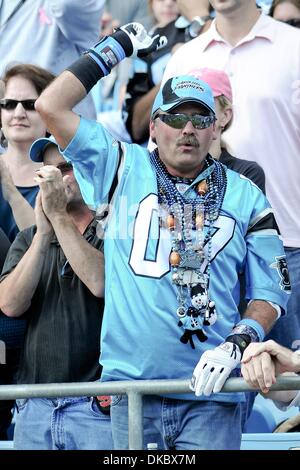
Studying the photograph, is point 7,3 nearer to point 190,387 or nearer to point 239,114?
point 239,114

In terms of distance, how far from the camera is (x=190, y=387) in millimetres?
4539

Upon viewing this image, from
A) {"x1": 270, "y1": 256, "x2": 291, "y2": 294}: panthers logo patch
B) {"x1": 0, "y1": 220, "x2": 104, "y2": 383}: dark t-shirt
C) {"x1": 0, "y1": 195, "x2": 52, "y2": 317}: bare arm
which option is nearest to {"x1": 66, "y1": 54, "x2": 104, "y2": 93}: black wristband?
{"x1": 0, "y1": 195, "x2": 52, "y2": 317}: bare arm

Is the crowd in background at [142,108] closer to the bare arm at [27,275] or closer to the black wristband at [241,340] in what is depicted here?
the bare arm at [27,275]

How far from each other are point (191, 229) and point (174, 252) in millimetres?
147

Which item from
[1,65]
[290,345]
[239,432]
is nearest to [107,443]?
[239,432]

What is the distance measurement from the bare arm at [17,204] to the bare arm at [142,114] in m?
1.35

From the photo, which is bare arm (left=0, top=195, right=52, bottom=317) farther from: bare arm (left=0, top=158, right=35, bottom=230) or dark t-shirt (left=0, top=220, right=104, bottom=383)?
bare arm (left=0, top=158, right=35, bottom=230)

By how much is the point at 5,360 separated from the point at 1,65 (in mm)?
2674

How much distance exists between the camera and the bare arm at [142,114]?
7.63 m

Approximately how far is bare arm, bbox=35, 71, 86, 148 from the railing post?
1.25m

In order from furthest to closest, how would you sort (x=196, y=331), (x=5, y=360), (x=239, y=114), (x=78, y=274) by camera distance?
(x=239, y=114) → (x=5, y=360) → (x=78, y=274) → (x=196, y=331)

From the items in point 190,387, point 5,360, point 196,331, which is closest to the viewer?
point 190,387

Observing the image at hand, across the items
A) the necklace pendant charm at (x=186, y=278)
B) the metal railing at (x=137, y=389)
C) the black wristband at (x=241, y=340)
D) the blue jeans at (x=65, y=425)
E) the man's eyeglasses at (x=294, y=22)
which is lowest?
the blue jeans at (x=65, y=425)

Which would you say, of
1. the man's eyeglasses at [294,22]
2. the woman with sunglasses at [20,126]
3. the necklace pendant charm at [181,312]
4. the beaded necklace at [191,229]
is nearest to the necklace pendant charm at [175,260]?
the beaded necklace at [191,229]
